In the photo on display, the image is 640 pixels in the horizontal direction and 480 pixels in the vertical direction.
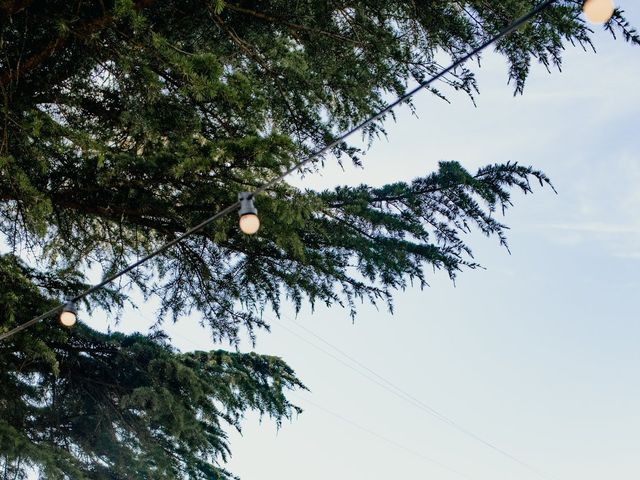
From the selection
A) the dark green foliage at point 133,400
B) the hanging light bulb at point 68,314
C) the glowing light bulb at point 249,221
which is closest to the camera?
the glowing light bulb at point 249,221

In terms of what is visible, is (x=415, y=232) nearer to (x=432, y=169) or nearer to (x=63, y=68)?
(x=432, y=169)

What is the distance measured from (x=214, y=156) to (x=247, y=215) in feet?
2.47

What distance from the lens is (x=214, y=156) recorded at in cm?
329

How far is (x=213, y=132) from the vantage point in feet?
13.1

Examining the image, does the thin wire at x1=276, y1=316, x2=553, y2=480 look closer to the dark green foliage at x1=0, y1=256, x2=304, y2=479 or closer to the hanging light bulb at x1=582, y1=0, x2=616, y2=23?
the dark green foliage at x1=0, y1=256, x2=304, y2=479

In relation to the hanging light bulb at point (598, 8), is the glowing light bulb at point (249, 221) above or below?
below

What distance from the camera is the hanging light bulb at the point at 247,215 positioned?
263 centimetres

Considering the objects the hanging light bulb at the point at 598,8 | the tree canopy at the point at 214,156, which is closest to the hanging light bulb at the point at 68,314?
the tree canopy at the point at 214,156

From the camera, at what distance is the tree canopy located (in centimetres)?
324

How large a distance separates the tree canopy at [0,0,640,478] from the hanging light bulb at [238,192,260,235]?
516mm

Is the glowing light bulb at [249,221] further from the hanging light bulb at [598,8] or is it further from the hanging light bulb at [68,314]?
the hanging light bulb at [68,314]

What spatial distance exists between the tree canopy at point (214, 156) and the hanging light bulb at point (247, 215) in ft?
1.69

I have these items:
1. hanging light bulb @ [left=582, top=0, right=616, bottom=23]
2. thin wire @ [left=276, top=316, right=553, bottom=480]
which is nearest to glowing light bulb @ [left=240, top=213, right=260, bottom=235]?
hanging light bulb @ [left=582, top=0, right=616, bottom=23]

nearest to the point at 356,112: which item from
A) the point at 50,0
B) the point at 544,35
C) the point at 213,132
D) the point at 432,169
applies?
the point at 432,169
